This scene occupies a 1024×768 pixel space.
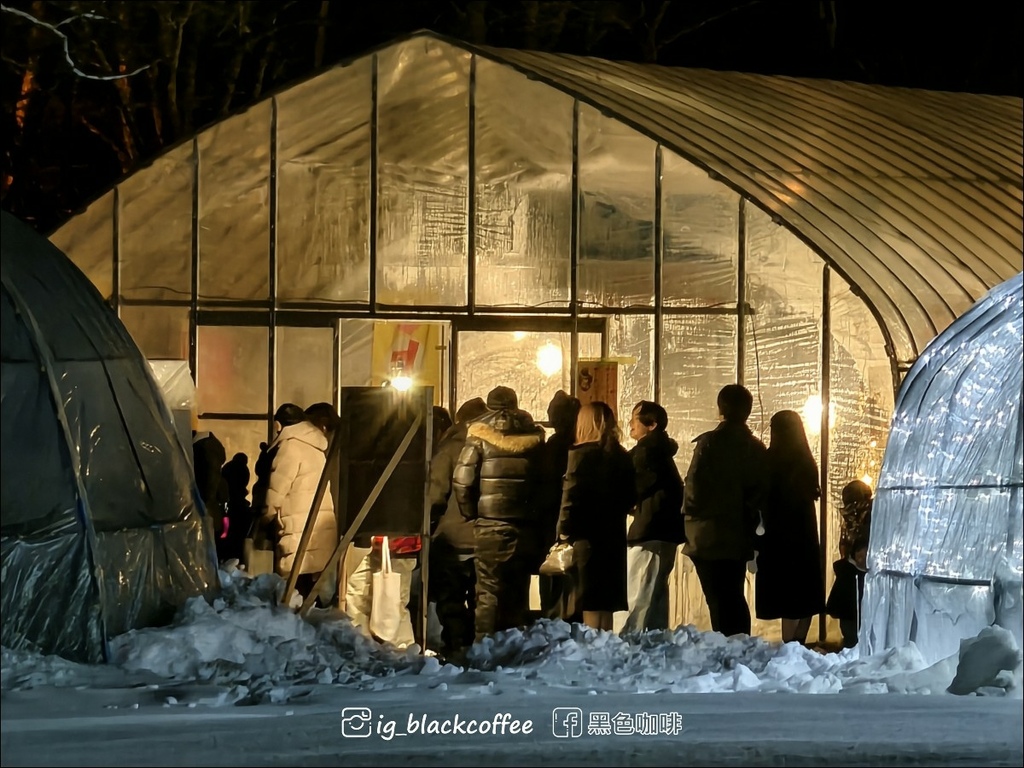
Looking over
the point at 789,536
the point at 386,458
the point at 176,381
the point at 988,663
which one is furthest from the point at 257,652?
the point at 176,381

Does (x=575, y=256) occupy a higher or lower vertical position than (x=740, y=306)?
higher

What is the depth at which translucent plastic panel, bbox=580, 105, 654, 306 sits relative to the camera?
12.9 metres

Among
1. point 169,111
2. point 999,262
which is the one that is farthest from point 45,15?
point 999,262

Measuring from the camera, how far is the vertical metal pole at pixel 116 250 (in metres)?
13.1

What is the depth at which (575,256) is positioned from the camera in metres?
13.4

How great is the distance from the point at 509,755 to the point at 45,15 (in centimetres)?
1861

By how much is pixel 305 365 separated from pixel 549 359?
192 cm

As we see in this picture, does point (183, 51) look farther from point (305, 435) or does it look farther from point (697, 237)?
point (305, 435)

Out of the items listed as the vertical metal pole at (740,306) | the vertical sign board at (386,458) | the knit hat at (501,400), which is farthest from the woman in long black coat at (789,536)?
the vertical metal pole at (740,306)

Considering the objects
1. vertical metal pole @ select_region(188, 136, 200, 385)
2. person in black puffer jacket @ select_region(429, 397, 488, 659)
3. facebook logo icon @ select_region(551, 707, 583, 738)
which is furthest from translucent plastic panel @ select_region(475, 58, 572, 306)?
facebook logo icon @ select_region(551, 707, 583, 738)

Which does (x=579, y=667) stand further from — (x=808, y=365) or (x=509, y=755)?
(x=808, y=365)

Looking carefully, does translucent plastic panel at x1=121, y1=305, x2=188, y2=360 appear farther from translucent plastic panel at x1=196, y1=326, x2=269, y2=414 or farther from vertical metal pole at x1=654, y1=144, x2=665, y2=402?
vertical metal pole at x1=654, y1=144, x2=665, y2=402

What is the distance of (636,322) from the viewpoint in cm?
1338

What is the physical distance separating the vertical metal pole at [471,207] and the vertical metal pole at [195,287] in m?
2.06
